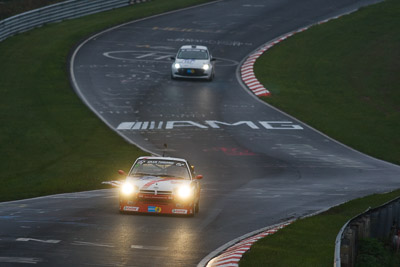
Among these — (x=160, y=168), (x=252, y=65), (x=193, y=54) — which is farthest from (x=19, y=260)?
(x=252, y=65)

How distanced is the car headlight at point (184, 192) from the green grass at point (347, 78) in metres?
17.3

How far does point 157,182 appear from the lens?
2081 centimetres

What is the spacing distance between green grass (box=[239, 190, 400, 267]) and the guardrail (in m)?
40.9

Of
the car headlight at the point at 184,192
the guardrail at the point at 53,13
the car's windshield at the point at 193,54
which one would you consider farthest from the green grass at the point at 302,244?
the guardrail at the point at 53,13

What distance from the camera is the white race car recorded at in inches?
2010

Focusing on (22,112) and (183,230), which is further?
(22,112)

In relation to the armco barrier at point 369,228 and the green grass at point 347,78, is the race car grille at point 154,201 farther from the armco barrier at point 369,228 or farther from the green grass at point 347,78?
the green grass at point 347,78

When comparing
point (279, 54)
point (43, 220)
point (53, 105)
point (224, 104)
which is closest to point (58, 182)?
point (43, 220)

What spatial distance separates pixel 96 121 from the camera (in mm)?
40594

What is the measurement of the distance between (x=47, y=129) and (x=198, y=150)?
6837 millimetres

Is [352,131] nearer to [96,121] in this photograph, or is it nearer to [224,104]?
[224,104]

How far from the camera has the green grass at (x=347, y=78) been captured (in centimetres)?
4147

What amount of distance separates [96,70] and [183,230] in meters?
35.4

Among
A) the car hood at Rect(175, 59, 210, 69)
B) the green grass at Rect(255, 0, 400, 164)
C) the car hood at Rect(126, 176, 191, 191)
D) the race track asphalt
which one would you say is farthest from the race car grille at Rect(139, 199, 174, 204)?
the car hood at Rect(175, 59, 210, 69)
